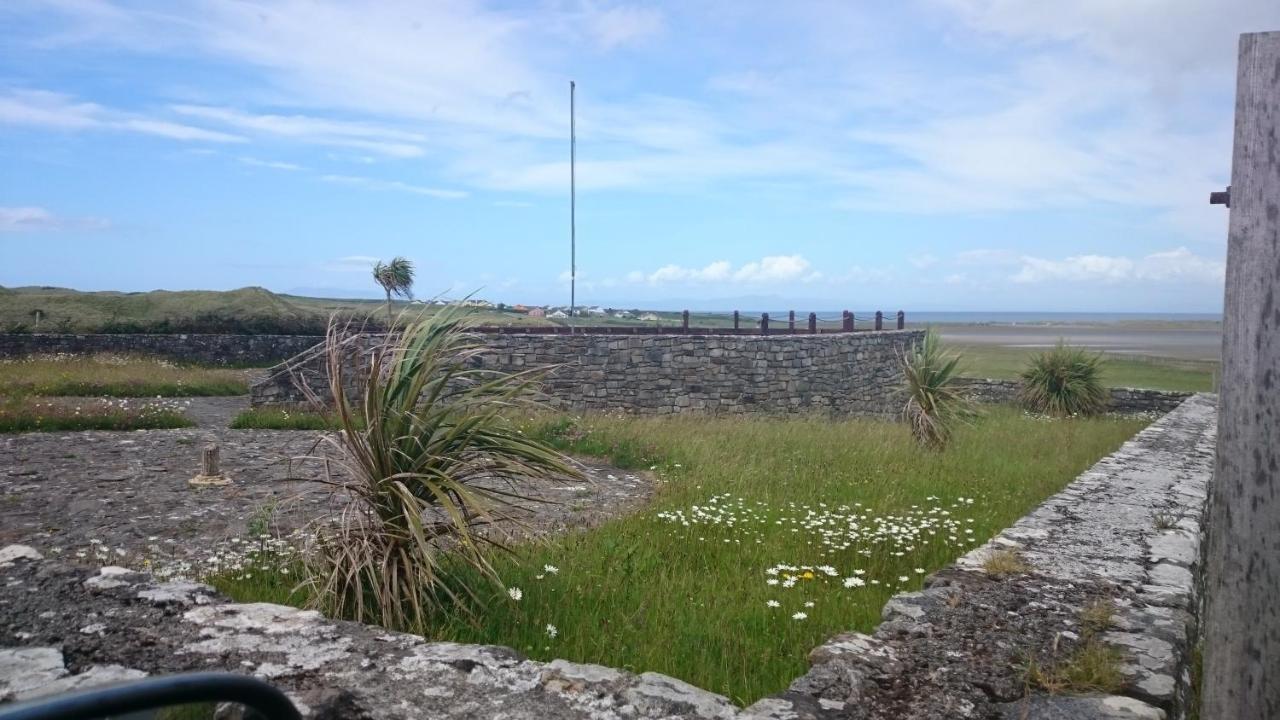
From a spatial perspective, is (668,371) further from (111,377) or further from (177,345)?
(177,345)

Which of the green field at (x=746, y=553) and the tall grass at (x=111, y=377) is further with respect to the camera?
the tall grass at (x=111, y=377)

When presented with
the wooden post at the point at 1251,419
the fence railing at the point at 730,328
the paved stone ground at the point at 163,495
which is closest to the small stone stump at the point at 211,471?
the paved stone ground at the point at 163,495

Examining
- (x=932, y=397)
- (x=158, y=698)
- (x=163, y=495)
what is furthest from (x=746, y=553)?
(x=932, y=397)

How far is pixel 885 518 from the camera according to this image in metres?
6.29

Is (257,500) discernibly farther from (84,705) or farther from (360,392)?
(84,705)

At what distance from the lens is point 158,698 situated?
87 centimetres

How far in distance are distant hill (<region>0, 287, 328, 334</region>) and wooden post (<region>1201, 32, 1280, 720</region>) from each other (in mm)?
23499

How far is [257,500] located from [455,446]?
4.00 metres

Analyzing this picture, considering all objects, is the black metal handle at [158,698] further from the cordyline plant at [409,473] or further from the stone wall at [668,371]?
the stone wall at [668,371]

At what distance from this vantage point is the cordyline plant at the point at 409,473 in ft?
11.9

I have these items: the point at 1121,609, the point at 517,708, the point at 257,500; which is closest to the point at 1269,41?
the point at 1121,609

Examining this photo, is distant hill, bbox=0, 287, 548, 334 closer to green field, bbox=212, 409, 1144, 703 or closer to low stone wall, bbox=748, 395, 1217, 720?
green field, bbox=212, 409, 1144, 703

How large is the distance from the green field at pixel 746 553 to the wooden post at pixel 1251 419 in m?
1.55

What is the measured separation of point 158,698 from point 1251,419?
7.93ft
